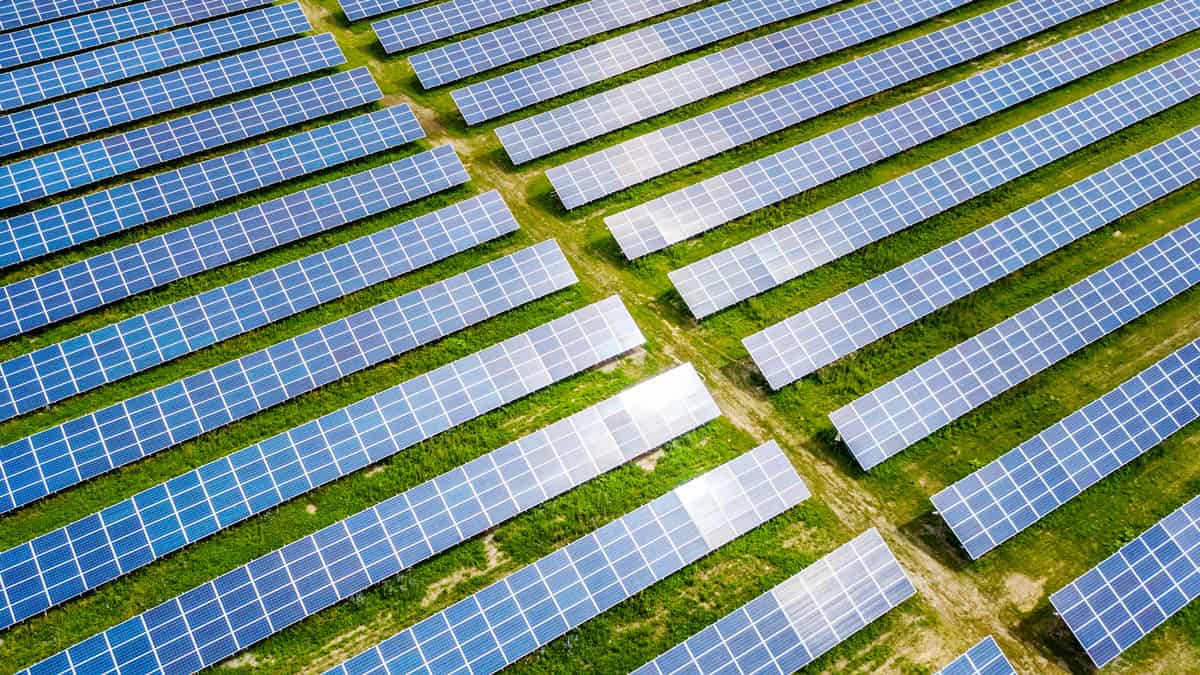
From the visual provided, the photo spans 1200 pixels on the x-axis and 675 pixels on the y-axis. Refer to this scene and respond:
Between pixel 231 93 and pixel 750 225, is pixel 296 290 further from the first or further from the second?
pixel 750 225

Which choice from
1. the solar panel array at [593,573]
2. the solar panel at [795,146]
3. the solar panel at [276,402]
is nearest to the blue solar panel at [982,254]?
the solar panel at [795,146]

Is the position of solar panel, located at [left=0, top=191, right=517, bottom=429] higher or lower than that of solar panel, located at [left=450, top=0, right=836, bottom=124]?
lower

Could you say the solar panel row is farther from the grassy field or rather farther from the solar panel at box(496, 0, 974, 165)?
the solar panel at box(496, 0, 974, 165)

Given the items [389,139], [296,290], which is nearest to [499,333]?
[296,290]

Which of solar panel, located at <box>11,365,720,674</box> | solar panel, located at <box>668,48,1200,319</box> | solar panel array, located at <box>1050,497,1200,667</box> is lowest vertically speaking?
solar panel, located at <box>11,365,720,674</box>

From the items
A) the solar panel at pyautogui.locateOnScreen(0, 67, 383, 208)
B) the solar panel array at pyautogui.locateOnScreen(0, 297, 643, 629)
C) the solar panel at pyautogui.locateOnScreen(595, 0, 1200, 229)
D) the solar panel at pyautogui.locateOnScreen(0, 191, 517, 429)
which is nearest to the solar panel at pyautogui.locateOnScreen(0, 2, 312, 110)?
the solar panel at pyautogui.locateOnScreen(0, 67, 383, 208)

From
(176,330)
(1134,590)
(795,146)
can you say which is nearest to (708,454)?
(1134,590)
